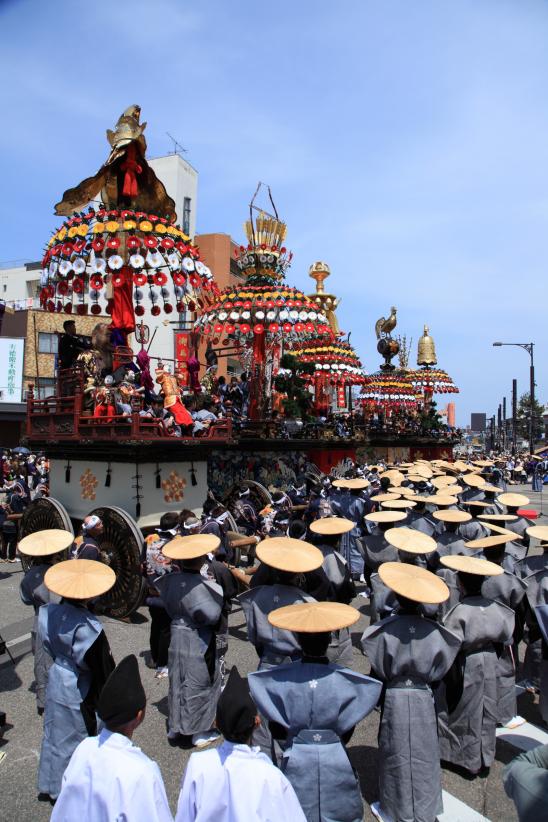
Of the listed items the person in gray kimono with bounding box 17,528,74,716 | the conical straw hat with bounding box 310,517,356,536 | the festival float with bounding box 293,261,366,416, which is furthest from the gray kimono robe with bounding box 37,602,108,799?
the festival float with bounding box 293,261,366,416

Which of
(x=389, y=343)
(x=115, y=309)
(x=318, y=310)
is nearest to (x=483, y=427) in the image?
(x=389, y=343)

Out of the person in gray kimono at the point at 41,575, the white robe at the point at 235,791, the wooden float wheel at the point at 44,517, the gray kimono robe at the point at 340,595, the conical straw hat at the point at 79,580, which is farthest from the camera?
the wooden float wheel at the point at 44,517

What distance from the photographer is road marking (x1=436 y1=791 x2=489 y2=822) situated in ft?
13.6

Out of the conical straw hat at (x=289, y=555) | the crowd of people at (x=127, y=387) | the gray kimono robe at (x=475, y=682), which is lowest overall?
the gray kimono robe at (x=475, y=682)

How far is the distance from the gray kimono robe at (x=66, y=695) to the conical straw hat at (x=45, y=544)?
3.18 feet

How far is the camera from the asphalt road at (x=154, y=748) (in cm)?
431

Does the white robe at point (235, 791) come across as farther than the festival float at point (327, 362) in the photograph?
No

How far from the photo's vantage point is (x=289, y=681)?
11.1 feet

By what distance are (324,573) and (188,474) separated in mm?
4491

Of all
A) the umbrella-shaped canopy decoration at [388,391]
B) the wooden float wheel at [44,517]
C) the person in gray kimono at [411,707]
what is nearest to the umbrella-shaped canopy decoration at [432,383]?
the umbrella-shaped canopy decoration at [388,391]

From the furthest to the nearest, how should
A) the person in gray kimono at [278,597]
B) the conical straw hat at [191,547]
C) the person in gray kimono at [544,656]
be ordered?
the conical straw hat at [191,547]
the person in gray kimono at [544,656]
the person in gray kimono at [278,597]

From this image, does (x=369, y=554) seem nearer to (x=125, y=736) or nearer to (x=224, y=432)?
(x=224, y=432)

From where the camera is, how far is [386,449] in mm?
28562

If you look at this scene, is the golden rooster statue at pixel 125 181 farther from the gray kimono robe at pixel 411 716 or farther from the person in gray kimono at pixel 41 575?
the gray kimono robe at pixel 411 716
